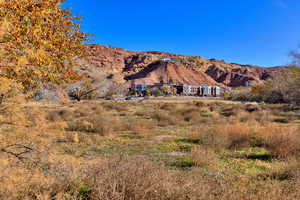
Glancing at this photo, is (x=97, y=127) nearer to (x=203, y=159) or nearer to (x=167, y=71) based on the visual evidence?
(x=203, y=159)

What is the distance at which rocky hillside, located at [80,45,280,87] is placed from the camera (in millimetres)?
136500

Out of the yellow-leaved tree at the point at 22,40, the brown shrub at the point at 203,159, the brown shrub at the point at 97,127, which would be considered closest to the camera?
the yellow-leaved tree at the point at 22,40

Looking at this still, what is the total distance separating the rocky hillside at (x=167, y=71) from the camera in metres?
136

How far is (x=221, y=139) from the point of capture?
8281 mm

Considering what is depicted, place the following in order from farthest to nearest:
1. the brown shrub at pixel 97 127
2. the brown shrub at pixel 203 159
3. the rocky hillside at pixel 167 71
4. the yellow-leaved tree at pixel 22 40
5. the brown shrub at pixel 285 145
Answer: the rocky hillside at pixel 167 71, the brown shrub at pixel 97 127, the brown shrub at pixel 285 145, the brown shrub at pixel 203 159, the yellow-leaved tree at pixel 22 40

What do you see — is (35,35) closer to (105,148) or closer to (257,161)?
(105,148)

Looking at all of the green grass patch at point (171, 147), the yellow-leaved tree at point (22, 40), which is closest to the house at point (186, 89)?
the green grass patch at point (171, 147)

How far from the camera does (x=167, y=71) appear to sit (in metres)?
140

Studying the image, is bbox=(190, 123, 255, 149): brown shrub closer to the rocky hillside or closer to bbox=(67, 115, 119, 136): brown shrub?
bbox=(67, 115, 119, 136): brown shrub

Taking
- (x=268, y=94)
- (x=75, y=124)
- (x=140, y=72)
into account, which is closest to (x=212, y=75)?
(x=140, y=72)

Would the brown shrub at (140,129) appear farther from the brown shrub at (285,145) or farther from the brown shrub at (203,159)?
the brown shrub at (285,145)

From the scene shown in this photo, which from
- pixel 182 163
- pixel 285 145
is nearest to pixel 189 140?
pixel 182 163

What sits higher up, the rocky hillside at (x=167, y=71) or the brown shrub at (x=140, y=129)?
the rocky hillside at (x=167, y=71)

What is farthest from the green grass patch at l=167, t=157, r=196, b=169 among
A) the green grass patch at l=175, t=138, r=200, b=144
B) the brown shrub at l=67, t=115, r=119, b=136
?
the brown shrub at l=67, t=115, r=119, b=136
